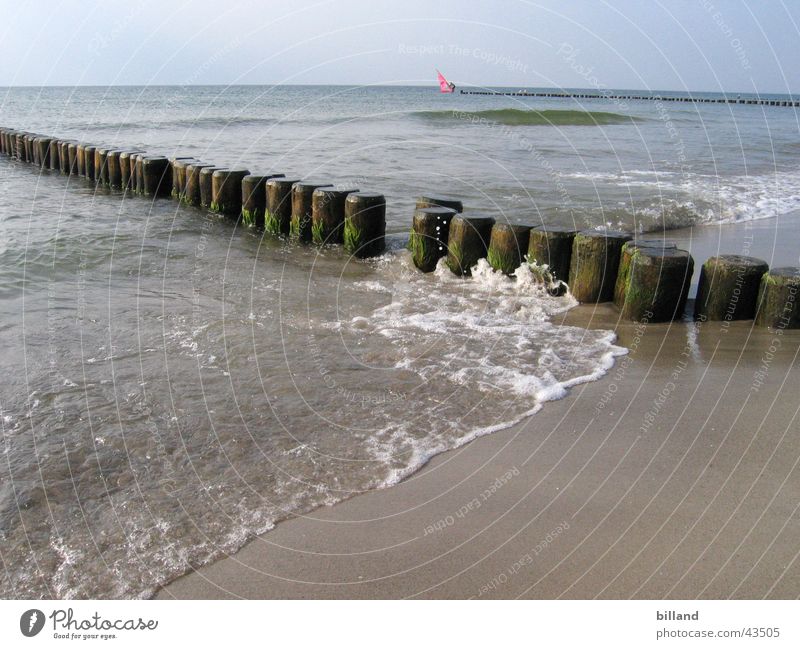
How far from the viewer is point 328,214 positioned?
380 inches

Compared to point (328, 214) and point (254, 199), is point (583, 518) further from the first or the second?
point (254, 199)

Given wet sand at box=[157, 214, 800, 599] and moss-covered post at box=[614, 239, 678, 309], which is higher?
moss-covered post at box=[614, 239, 678, 309]

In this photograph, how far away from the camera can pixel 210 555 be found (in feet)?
10.7

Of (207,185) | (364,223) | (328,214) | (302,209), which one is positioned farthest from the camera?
(207,185)

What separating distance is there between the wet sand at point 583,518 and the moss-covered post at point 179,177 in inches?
403

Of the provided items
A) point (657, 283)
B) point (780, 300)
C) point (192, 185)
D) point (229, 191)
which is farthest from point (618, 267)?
point (192, 185)

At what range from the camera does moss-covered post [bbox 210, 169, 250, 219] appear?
38.4 ft

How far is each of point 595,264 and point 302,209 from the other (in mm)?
4664

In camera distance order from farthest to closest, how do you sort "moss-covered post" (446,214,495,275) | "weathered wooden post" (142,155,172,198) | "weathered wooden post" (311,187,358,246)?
"weathered wooden post" (142,155,172,198)
"weathered wooden post" (311,187,358,246)
"moss-covered post" (446,214,495,275)

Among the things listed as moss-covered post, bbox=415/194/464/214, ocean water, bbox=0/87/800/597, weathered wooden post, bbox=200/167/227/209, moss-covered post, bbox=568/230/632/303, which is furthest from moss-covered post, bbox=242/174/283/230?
moss-covered post, bbox=568/230/632/303

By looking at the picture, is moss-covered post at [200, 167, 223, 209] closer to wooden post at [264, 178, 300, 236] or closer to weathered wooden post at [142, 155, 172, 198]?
weathered wooden post at [142, 155, 172, 198]

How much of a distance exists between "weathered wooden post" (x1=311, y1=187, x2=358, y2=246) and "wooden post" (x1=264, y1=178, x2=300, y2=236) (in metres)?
0.82

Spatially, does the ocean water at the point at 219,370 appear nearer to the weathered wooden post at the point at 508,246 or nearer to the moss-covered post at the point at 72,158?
the weathered wooden post at the point at 508,246

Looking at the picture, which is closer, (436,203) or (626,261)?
(626,261)
